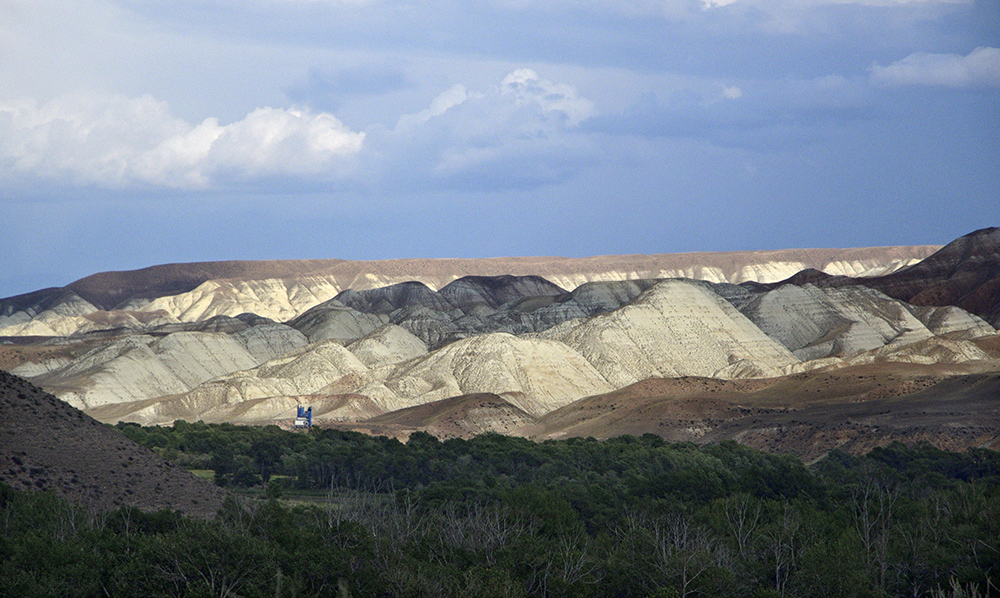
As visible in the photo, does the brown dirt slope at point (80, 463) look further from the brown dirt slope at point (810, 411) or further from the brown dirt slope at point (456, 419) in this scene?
the brown dirt slope at point (810, 411)

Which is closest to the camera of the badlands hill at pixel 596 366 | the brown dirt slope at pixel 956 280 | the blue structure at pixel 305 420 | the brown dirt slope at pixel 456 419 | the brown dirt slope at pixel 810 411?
the brown dirt slope at pixel 810 411

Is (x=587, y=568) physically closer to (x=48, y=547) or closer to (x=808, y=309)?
(x=48, y=547)

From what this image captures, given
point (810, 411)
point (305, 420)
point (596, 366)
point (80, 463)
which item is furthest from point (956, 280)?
point (80, 463)

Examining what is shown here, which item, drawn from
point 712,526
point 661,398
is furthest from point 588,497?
point 661,398

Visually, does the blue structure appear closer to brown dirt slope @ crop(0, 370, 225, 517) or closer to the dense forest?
the dense forest

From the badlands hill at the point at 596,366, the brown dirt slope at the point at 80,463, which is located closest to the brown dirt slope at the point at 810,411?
the badlands hill at the point at 596,366

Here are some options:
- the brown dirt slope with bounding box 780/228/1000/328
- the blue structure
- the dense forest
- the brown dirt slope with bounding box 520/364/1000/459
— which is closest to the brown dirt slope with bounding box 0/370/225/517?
the dense forest
